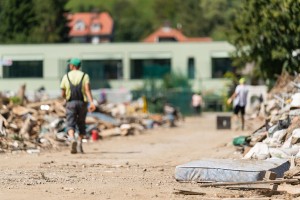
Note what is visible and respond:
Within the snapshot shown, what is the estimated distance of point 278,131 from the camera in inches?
758

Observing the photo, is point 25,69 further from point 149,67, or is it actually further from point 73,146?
point 73,146

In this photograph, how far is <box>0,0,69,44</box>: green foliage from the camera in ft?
323

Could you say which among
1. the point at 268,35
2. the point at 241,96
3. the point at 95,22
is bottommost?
the point at 241,96

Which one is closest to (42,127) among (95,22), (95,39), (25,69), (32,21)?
(25,69)

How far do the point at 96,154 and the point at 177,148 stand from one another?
3.39 meters

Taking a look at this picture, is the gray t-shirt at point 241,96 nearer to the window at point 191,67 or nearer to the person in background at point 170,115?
the person in background at point 170,115

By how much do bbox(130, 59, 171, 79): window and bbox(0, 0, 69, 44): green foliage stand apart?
23.5 meters

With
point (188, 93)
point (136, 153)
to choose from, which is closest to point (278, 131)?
point (136, 153)

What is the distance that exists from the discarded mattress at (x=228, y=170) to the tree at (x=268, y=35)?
21010mm

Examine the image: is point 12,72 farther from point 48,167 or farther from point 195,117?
point 48,167

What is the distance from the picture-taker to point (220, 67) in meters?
72.9

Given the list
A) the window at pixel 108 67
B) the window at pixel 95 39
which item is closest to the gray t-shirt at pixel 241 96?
the window at pixel 108 67

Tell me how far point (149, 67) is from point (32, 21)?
2956 centimetres

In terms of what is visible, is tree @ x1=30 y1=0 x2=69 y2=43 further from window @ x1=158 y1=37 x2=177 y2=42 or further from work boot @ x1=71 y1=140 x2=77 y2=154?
work boot @ x1=71 y1=140 x2=77 y2=154
